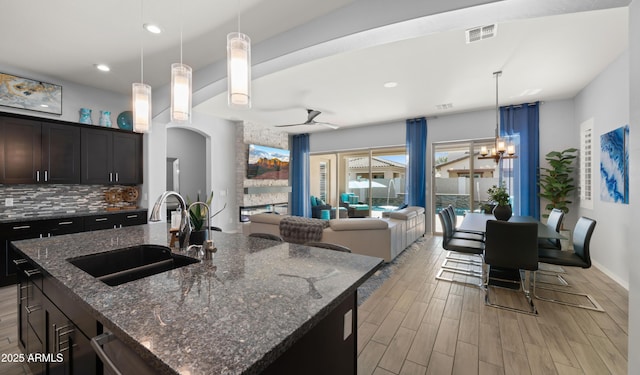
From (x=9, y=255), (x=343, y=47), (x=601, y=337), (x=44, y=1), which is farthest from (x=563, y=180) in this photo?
(x=9, y=255)

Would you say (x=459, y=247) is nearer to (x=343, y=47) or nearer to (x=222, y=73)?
(x=343, y=47)

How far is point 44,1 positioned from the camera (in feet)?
7.32

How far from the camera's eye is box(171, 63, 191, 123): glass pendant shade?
1.79 metres

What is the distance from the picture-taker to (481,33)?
9.08ft

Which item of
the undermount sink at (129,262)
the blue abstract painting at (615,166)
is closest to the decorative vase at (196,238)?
the undermount sink at (129,262)

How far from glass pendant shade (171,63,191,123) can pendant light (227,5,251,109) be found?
0.48 meters

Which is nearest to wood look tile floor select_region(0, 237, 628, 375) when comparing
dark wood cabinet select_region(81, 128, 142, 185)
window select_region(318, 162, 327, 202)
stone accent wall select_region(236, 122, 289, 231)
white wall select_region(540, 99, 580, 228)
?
dark wood cabinet select_region(81, 128, 142, 185)

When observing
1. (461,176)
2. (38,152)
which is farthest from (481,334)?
(38,152)

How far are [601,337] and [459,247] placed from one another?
1365mm

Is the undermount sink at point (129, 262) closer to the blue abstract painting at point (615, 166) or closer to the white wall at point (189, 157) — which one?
the blue abstract painting at point (615, 166)

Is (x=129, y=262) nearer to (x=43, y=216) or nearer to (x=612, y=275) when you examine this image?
(x=43, y=216)

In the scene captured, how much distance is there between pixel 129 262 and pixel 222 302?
4.18 feet

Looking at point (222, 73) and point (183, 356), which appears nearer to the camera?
point (183, 356)

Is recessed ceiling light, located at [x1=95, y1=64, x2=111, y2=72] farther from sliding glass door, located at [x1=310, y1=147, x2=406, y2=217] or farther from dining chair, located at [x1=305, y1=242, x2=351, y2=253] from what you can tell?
sliding glass door, located at [x1=310, y1=147, x2=406, y2=217]
